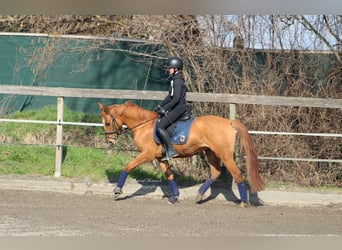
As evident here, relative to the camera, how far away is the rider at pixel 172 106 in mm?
8539

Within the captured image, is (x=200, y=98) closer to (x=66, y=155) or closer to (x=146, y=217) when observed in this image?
(x=146, y=217)

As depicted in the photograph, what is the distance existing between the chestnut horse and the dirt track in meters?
0.39

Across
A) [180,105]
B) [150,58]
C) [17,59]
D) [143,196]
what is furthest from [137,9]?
[17,59]

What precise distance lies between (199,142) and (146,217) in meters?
1.63

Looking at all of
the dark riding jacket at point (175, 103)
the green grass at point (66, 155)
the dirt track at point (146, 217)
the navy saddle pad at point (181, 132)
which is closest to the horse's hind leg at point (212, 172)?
the dirt track at point (146, 217)

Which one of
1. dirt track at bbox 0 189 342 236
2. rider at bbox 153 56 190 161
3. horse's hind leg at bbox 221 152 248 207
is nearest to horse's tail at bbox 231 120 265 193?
horse's hind leg at bbox 221 152 248 207

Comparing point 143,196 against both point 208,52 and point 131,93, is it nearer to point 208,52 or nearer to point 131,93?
point 131,93

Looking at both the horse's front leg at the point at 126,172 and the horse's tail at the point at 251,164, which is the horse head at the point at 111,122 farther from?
the horse's tail at the point at 251,164

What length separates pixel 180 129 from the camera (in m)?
8.72

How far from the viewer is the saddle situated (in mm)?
8695

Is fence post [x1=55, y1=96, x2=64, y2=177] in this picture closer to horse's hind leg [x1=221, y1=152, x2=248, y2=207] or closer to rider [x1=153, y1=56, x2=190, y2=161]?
rider [x1=153, y1=56, x2=190, y2=161]

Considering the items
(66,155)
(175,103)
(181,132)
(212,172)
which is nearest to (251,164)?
(212,172)

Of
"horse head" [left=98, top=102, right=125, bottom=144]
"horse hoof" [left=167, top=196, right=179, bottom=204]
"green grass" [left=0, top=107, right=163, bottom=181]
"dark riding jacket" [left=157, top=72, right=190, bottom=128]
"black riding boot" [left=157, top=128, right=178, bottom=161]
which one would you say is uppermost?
"dark riding jacket" [left=157, top=72, right=190, bottom=128]

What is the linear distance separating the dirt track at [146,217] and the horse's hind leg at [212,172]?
223mm
